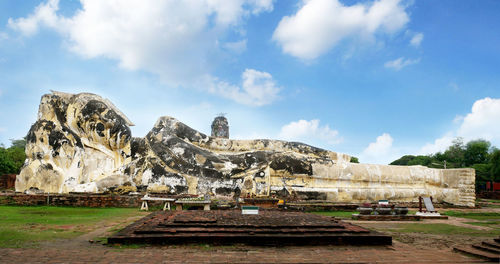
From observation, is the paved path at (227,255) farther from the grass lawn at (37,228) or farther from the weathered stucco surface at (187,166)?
the weathered stucco surface at (187,166)

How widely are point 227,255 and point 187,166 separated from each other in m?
8.68

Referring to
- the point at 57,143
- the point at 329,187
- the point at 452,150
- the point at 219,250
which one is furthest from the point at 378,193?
the point at 452,150

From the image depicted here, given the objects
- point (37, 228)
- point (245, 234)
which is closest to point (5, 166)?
point (37, 228)

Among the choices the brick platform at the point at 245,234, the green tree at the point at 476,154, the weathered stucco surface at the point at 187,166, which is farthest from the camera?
the green tree at the point at 476,154

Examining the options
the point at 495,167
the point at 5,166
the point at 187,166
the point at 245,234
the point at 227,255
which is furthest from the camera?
the point at 495,167

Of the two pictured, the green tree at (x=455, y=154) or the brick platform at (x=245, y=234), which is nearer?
the brick platform at (x=245, y=234)

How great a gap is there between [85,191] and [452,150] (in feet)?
146

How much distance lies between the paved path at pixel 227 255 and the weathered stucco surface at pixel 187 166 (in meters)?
7.63

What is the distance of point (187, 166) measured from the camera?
12305mm

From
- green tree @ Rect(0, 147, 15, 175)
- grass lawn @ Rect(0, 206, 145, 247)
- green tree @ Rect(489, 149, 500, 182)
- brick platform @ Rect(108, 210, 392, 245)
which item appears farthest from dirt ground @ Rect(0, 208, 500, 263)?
green tree @ Rect(489, 149, 500, 182)

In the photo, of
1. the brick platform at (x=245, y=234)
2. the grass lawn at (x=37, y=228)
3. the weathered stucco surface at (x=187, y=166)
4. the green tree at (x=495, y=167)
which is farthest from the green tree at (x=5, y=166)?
the green tree at (x=495, y=167)

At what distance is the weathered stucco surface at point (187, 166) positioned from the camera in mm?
11078

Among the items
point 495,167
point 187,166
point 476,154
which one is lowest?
point 187,166

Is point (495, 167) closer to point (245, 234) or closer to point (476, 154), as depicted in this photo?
point (476, 154)
